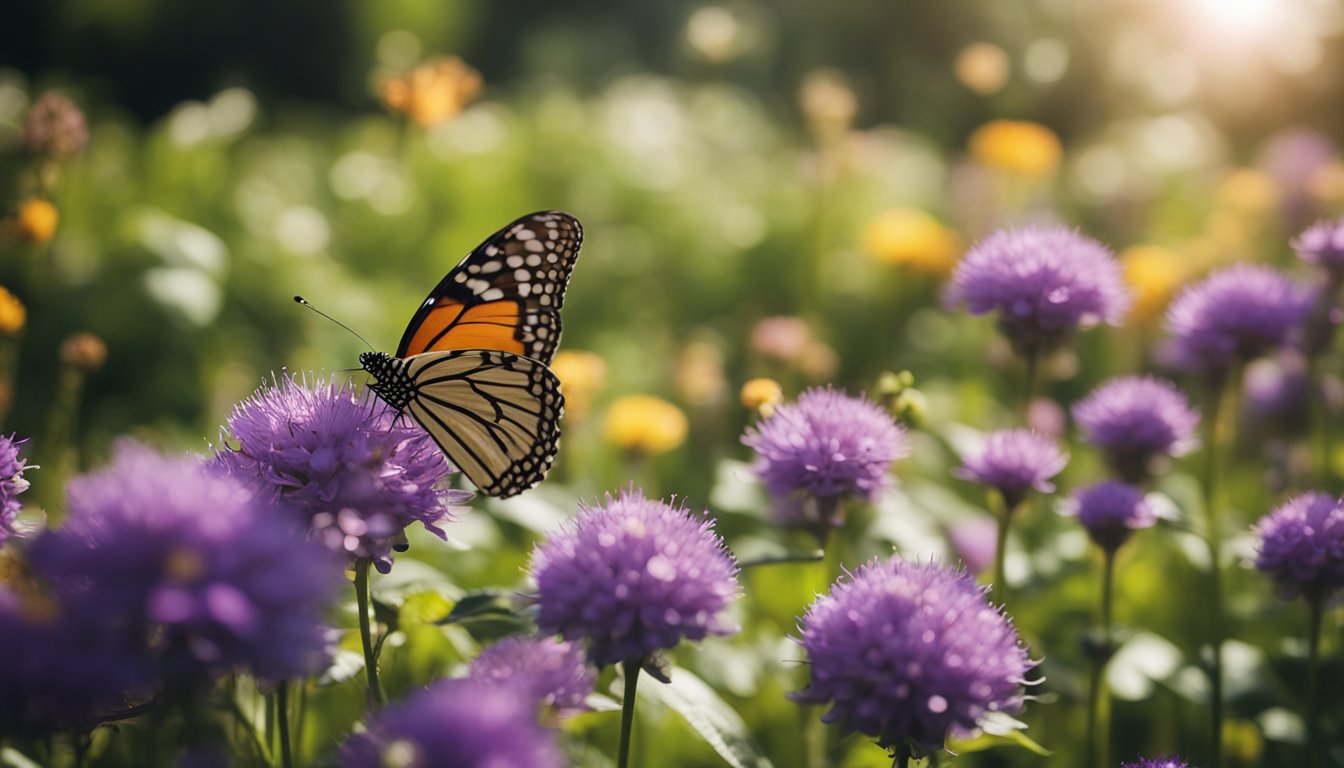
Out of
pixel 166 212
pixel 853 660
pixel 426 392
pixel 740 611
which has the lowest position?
pixel 853 660

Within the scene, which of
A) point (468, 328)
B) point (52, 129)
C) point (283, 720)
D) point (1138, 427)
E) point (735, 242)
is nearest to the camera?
point (283, 720)

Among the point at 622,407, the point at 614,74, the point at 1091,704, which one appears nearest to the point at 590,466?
the point at 622,407

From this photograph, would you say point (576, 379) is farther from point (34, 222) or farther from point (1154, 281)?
point (1154, 281)

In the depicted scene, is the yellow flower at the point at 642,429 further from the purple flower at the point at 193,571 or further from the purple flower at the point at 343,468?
the purple flower at the point at 193,571

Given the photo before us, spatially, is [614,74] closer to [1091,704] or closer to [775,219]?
[775,219]

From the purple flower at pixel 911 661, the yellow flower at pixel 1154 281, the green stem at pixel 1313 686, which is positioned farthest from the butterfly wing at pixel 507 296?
the yellow flower at pixel 1154 281

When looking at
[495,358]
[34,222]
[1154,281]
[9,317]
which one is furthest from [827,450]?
[1154,281]

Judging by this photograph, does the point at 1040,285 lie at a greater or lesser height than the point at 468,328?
greater
